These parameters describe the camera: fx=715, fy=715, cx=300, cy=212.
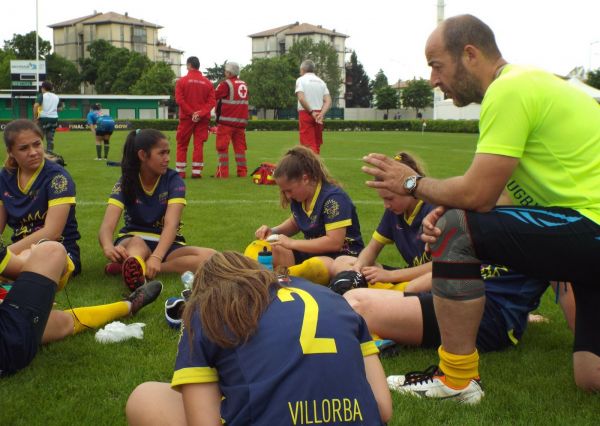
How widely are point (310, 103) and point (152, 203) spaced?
28.9 feet

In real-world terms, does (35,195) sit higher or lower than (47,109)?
lower

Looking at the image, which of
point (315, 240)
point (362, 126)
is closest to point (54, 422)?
point (315, 240)

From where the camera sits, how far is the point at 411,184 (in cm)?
324

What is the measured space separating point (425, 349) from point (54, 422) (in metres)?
2.00

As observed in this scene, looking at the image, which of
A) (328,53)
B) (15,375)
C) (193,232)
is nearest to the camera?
(15,375)

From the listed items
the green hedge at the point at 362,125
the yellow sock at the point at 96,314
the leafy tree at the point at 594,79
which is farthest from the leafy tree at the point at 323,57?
the yellow sock at the point at 96,314

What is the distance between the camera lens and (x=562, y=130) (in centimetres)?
302

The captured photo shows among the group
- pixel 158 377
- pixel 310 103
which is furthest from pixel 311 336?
pixel 310 103

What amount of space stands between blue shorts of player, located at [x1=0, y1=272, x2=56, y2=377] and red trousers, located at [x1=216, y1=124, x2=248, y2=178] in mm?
10609

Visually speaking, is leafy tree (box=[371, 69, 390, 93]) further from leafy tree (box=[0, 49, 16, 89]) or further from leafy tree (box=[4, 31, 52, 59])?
leafy tree (box=[0, 49, 16, 89])

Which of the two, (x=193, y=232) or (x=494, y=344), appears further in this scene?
(x=193, y=232)

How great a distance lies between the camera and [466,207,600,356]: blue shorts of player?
2951mm

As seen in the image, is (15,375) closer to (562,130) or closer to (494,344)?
(494,344)

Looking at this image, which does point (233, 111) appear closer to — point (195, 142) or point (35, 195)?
point (195, 142)
